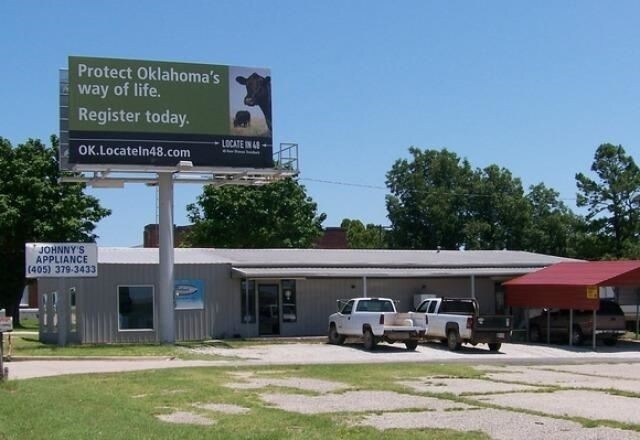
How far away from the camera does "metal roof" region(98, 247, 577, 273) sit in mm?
35709

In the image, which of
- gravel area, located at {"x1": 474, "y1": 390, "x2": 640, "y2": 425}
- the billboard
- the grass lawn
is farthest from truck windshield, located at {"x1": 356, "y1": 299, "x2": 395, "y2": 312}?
gravel area, located at {"x1": 474, "y1": 390, "x2": 640, "y2": 425}

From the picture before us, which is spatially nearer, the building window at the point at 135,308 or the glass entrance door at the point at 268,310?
the building window at the point at 135,308

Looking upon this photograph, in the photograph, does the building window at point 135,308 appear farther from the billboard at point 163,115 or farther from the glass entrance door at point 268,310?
the billboard at point 163,115

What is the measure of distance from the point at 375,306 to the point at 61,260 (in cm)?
1054

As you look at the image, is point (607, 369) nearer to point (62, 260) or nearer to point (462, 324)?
point (462, 324)

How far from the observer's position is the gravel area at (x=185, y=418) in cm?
1304

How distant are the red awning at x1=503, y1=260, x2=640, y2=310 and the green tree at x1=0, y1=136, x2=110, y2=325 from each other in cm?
2700

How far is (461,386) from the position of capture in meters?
18.8

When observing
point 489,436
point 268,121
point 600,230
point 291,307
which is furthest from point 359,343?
point 600,230

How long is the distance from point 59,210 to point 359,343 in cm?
2554

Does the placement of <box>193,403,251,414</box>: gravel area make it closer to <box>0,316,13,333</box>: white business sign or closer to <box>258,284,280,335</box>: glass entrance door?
<box>0,316,13,333</box>: white business sign

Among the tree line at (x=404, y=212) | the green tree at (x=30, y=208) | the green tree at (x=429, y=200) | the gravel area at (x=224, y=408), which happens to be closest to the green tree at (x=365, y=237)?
the tree line at (x=404, y=212)

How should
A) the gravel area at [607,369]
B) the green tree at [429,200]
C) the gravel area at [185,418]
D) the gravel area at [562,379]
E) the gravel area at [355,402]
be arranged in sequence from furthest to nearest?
the green tree at [429,200]
the gravel area at [607,369]
the gravel area at [562,379]
the gravel area at [355,402]
the gravel area at [185,418]

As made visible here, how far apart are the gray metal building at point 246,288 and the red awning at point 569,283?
2.39 metres
